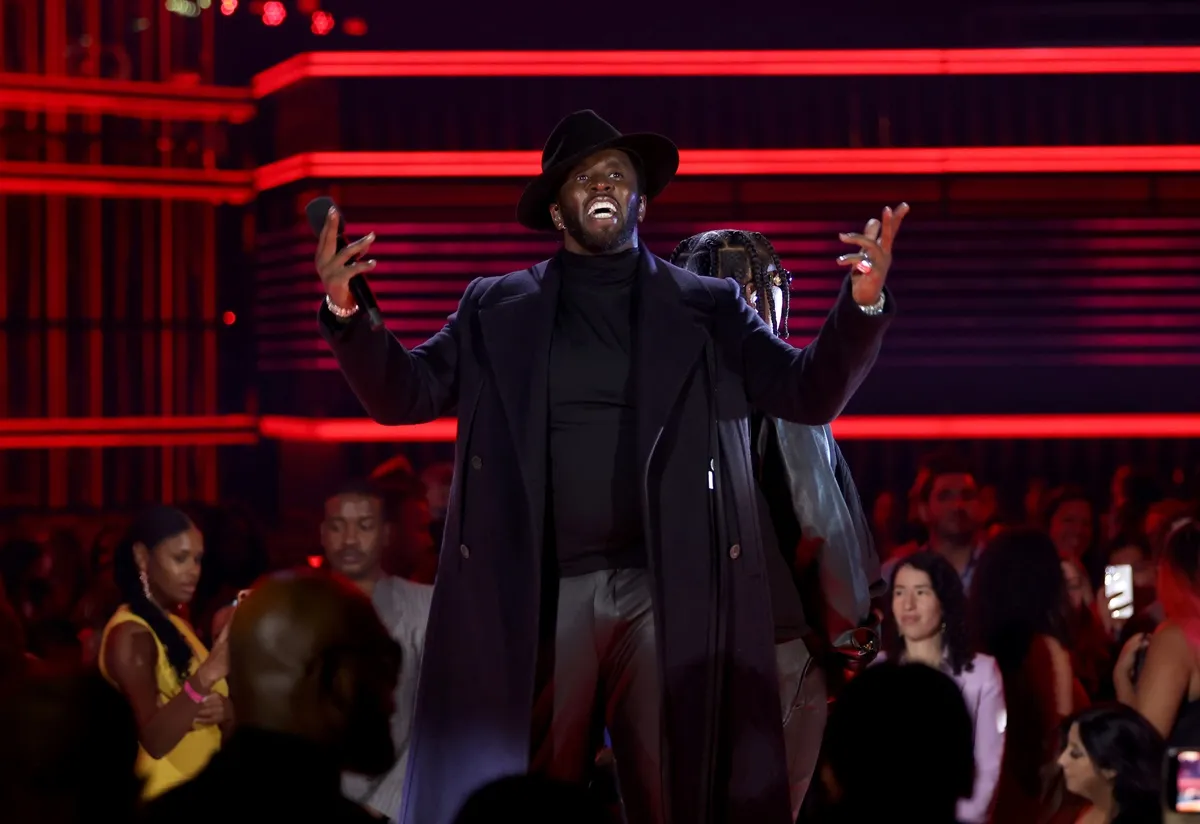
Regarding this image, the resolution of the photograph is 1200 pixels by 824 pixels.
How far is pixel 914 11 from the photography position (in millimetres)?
11086

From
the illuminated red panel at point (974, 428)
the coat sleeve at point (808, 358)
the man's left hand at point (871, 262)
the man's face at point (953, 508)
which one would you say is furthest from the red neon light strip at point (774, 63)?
the man's left hand at point (871, 262)

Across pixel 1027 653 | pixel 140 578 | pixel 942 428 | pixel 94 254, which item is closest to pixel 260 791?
pixel 140 578

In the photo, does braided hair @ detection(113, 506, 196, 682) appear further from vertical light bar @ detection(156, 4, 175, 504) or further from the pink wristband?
vertical light bar @ detection(156, 4, 175, 504)

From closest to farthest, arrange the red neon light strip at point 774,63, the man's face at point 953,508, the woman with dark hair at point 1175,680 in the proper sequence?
the woman with dark hair at point 1175,680 → the man's face at point 953,508 → the red neon light strip at point 774,63

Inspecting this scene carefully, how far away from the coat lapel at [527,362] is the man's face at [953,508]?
3814 mm

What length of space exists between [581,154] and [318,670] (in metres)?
1.57

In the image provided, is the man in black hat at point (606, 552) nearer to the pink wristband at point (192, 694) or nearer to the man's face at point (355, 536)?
the pink wristband at point (192, 694)

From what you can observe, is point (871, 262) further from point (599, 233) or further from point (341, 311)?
point (341, 311)

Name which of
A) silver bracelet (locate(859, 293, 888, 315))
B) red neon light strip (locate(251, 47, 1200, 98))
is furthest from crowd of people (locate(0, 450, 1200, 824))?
red neon light strip (locate(251, 47, 1200, 98))

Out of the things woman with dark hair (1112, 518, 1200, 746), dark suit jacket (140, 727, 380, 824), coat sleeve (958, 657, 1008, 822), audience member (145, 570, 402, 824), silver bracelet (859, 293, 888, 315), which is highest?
silver bracelet (859, 293, 888, 315)

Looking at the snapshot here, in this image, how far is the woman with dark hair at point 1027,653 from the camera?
18.1ft

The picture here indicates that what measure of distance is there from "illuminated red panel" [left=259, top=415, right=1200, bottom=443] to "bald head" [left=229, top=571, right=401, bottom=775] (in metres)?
7.76

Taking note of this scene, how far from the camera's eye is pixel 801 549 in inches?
167

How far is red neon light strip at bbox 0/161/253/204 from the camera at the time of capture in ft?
37.6
